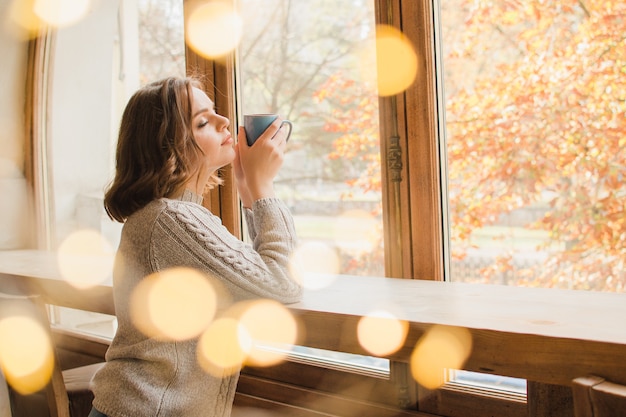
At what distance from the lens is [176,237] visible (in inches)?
50.3

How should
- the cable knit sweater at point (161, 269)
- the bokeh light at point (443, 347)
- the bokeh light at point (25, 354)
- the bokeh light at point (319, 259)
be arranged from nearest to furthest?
the bokeh light at point (443, 347) → the cable knit sweater at point (161, 269) → the bokeh light at point (25, 354) → the bokeh light at point (319, 259)

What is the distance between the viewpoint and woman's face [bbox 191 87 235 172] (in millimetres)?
1449

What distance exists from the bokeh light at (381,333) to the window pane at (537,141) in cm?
60

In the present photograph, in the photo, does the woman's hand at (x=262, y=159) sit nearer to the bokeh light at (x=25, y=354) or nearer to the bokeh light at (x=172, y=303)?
the bokeh light at (x=172, y=303)

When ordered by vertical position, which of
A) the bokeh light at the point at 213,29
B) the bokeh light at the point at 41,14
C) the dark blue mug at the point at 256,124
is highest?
the bokeh light at the point at 41,14

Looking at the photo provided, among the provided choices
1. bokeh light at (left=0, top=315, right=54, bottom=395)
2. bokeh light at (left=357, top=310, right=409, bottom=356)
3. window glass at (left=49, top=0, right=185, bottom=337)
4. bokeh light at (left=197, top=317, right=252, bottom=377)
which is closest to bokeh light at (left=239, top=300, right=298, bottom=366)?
bokeh light at (left=197, top=317, right=252, bottom=377)

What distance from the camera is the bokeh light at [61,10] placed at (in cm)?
315

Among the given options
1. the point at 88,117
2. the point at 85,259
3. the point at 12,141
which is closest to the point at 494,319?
the point at 85,259

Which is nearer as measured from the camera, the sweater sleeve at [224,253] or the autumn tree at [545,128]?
the sweater sleeve at [224,253]

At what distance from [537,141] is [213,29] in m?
1.28

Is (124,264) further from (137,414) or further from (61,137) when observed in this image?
(61,137)

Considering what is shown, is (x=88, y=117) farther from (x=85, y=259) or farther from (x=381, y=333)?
(x=381, y=333)

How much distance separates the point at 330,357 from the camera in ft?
6.73

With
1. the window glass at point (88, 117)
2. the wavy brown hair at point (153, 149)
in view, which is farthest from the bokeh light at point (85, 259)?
the wavy brown hair at point (153, 149)
